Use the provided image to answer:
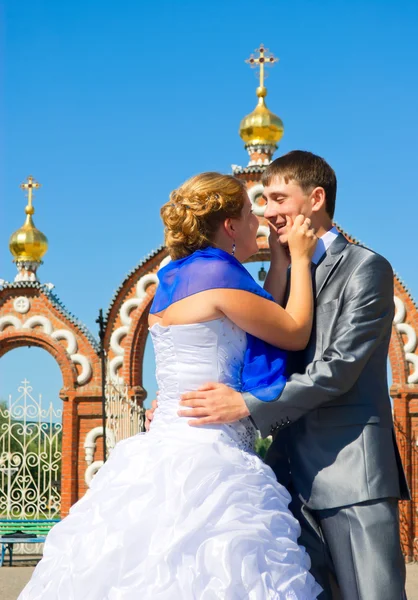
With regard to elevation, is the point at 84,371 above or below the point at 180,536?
above

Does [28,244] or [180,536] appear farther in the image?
[28,244]

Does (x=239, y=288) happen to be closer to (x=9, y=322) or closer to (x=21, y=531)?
(x=21, y=531)

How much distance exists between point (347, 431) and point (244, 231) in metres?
0.79

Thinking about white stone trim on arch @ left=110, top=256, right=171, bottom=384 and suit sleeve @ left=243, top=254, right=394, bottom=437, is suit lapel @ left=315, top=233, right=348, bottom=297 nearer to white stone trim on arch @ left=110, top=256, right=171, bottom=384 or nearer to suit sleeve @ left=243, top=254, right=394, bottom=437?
suit sleeve @ left=243, top=254, right=394, bottom=437

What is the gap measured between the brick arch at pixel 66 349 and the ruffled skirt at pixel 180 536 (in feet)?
34.8

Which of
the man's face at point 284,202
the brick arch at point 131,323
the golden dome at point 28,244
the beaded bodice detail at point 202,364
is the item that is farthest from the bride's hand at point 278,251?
the golden dome at point 28,244

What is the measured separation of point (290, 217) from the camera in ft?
11.0

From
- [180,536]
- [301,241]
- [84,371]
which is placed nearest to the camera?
[180,536]

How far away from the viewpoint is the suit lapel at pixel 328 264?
3.29 metres

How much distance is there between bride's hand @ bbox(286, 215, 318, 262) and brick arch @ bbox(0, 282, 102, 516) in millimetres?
10591

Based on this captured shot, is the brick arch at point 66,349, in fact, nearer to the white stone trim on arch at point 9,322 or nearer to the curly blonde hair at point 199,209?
the white stone trim on arch at point 9,322

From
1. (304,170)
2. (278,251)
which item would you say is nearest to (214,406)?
(278,251)

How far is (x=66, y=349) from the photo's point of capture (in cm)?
1395

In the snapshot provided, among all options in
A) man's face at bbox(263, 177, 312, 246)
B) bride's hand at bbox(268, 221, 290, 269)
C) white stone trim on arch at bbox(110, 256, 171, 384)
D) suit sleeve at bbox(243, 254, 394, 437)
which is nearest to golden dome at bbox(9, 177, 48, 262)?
white stone trim on arch at bbox(110, 256, 171, 384)
